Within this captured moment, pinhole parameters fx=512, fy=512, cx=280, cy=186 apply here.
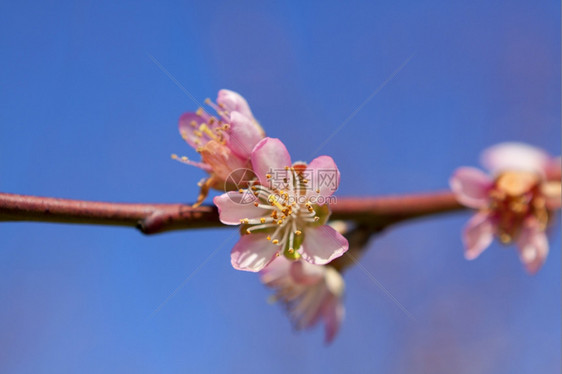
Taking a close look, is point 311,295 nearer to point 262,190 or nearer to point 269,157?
point 262,190

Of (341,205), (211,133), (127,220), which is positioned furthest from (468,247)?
(127,220)

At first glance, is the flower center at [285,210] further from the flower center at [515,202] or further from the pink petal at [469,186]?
the flower center at [515,202]

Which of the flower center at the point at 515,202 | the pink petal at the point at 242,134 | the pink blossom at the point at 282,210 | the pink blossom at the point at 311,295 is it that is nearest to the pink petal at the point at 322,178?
the pink blossom at the point at 282,210

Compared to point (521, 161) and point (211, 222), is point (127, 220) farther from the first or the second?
point (521, 161)

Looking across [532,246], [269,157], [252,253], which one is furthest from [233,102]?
[532,246]

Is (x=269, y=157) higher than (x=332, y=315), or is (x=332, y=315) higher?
(x=332, y=315)

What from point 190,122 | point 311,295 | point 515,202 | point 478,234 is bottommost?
point 190,122

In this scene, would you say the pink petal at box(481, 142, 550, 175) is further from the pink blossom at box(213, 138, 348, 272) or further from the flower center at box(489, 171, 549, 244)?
the pink blossom at box(213, 138, 348, 272)
